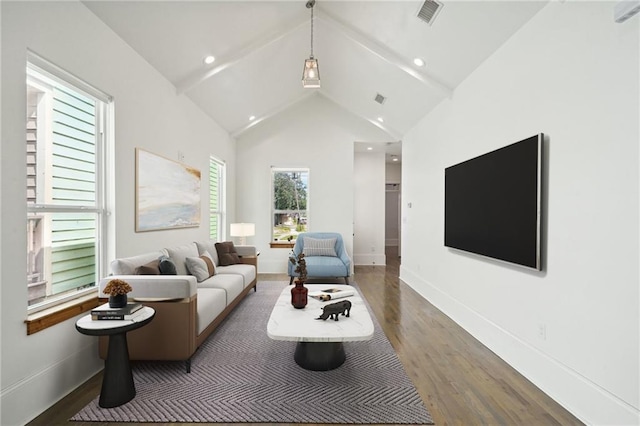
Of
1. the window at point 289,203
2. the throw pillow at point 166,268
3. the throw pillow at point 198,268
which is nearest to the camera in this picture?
the throw pillow at point 166,268

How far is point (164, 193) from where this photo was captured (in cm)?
376

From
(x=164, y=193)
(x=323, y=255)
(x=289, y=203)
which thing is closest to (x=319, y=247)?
(x=323, y=255)

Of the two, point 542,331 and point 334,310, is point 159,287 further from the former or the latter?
point 542,331

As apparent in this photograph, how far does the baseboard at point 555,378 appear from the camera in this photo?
1.77 m

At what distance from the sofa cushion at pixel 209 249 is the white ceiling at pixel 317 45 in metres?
2.03

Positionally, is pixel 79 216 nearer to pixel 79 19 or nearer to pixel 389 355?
pixel 79 19

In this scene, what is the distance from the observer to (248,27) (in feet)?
12.0

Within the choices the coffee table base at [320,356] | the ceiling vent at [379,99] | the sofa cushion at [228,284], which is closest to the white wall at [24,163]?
the sofa cushion at [228,284]

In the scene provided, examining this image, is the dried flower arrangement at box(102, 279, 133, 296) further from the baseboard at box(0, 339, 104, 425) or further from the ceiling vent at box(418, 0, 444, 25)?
the ceiling vent at box(418, 0, 444, 25)

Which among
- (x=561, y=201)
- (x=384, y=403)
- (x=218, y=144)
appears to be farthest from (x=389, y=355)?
(x=218, y=144)

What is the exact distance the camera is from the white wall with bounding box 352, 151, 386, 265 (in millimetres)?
7707

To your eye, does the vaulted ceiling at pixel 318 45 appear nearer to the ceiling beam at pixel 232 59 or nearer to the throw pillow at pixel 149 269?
the ceiling beam at pixel 232 59

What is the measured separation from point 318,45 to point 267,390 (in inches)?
175

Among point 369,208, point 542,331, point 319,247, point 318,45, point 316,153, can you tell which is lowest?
point 542,331
